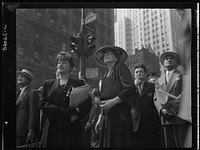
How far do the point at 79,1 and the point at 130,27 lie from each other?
39.6 inches

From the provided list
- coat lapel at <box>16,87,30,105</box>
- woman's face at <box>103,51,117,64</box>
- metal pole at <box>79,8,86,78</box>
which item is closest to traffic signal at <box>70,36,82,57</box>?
metal pole at <box>79,8,86,78</box>

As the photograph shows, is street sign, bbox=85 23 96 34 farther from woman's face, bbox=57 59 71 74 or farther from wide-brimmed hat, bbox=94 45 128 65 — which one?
woman's face, bbox=57 59 71 74

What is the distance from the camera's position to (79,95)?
383cm

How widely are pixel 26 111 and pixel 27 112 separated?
0.08 feet

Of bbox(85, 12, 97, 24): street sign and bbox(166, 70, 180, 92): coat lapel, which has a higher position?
bbox(85, 12, 97, 24): street sign

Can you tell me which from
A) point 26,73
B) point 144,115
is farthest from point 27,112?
point 144,115

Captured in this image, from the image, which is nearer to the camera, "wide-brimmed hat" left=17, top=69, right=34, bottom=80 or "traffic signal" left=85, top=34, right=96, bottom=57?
"wide-brimmed hat" left=17, top=69, right=34, bottom=80

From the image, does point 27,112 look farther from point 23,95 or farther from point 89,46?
point 89,46

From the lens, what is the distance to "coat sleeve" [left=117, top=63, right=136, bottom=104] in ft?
12.4

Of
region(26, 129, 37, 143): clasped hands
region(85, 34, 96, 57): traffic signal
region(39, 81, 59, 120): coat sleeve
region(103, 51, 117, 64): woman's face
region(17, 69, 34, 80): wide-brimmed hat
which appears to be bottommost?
region(26, 129, 37, 143): clasped hands

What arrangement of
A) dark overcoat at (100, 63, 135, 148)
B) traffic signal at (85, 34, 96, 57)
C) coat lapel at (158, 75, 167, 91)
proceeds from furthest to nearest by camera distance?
traffic signal at (85, 34, 96, 57)
coat lapel at (158, 75, 167, 91)
dark overcoat at (100, 63, 135, 148)
